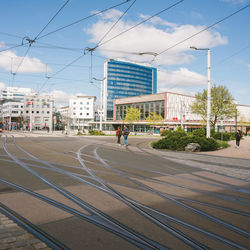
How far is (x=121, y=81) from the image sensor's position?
121438 millimetres

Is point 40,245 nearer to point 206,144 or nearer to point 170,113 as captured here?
point 206,144

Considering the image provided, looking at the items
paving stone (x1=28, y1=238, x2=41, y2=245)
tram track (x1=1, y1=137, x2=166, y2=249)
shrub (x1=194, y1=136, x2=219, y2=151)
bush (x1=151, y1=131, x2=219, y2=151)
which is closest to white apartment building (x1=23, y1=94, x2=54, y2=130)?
bush (x1=151, y1=131, x2=219, y2=151)

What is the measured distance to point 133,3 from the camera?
388 inches

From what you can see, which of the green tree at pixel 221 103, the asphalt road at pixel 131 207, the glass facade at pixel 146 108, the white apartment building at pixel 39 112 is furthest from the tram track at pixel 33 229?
the white apartment building at pixel 39 112

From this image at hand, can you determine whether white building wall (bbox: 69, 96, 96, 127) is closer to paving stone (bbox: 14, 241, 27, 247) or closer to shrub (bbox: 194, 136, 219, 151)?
shrub (bbox: 194, 136, 219, 151)

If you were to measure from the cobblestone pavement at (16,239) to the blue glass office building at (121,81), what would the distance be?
4505 inches

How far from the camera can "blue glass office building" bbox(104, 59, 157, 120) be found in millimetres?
119062

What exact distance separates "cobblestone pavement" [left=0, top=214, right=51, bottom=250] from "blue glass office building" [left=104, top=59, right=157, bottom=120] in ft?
375

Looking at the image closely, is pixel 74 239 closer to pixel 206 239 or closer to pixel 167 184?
Result: pixel 206 239

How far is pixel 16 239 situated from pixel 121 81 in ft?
397

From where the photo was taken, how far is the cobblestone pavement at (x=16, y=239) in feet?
9.12

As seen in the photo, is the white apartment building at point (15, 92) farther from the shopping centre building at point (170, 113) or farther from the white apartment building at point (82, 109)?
the shopping centre building at point (170, 113)

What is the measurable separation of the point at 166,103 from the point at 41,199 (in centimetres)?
6741

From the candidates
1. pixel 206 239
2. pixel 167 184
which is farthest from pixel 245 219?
pixel 167 184
